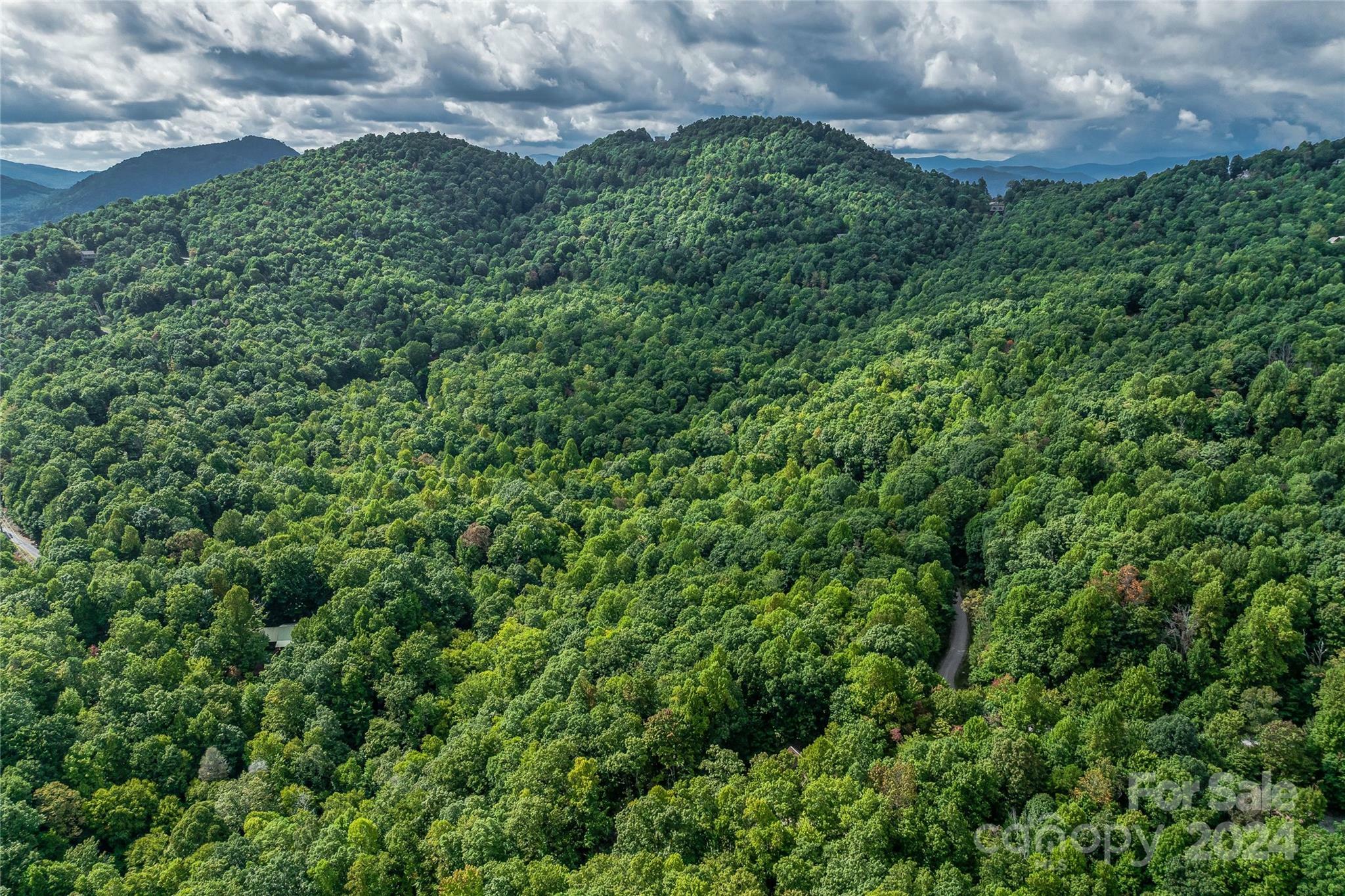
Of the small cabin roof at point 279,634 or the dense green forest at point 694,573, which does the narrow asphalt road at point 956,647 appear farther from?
the small cabin roof at point 279,634

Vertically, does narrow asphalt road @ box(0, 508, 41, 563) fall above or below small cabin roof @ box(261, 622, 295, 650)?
above

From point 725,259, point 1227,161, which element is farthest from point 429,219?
point 1227,161

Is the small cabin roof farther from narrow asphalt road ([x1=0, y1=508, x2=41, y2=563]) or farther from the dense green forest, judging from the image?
narrow asphalt road ([x1=0, y1=508, x2=41, y2=563])

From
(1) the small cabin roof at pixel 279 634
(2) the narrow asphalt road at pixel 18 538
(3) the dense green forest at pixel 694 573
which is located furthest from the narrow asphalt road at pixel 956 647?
(2) the narrow asphalt road at pixel 18 538

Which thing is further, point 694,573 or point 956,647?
point 694,573

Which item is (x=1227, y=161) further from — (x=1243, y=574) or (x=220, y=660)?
(x=220, y=660)

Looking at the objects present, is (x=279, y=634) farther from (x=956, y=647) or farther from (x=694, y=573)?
(x=956, y=647)

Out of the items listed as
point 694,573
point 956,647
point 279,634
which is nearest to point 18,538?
point 279,634

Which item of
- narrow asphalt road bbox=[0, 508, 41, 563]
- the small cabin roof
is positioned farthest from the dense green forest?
narrow asphalt road bbox=[0, 508, 41, 563]
